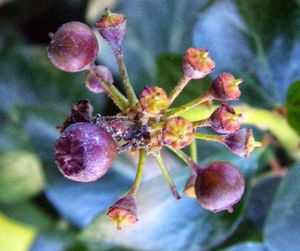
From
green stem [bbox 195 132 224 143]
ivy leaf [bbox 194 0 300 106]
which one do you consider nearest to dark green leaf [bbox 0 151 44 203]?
ivy leaf [bbox 194 0 300 106]

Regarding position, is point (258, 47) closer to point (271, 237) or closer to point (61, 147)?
point (271, 237)

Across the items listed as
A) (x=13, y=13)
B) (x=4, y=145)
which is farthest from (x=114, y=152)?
(x=13, y=13)

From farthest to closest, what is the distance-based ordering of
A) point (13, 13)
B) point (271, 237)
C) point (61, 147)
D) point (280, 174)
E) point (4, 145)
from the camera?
1. point (13, 13)
2. point (4, 145)
3. point (280, 174)
4. point (271, 237)
5. point (61, 147)

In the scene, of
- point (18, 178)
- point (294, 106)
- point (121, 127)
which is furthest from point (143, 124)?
point (18, 178)

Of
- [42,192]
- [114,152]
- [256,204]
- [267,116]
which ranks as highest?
[114,152]

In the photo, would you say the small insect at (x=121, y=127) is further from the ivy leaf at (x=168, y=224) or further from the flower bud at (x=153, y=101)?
the ivy leaf at (x=168, y=224)

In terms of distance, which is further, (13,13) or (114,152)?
(13,13)
